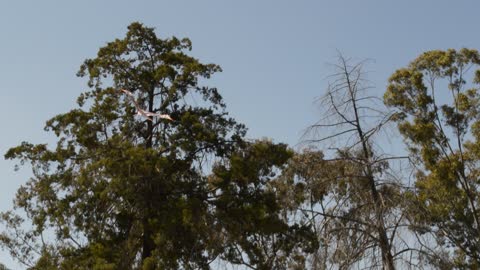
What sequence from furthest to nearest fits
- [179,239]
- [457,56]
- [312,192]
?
[457,56], [179,239], [312,192]

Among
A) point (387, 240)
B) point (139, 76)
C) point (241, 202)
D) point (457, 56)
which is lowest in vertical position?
point (387, 240)

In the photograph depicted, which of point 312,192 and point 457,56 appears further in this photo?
point 457,56

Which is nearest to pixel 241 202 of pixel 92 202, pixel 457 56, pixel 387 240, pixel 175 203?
pixel 175 203

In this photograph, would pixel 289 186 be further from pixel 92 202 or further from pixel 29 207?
pixel 29 207

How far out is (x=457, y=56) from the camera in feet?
57.8

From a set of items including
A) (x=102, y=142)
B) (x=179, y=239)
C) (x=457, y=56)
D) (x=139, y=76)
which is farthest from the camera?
(x=457, y=56)

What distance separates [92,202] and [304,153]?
189 inches

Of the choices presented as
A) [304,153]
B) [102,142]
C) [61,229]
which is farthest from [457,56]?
[61,229]

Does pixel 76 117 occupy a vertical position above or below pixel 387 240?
above

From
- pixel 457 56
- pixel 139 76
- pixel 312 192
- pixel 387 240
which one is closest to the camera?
pixel 387 240

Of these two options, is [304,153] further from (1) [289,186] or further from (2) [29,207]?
(2) [29,207]

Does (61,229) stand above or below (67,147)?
below

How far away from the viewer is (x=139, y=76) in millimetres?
15016

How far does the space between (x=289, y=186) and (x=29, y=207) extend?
6.47 metres
